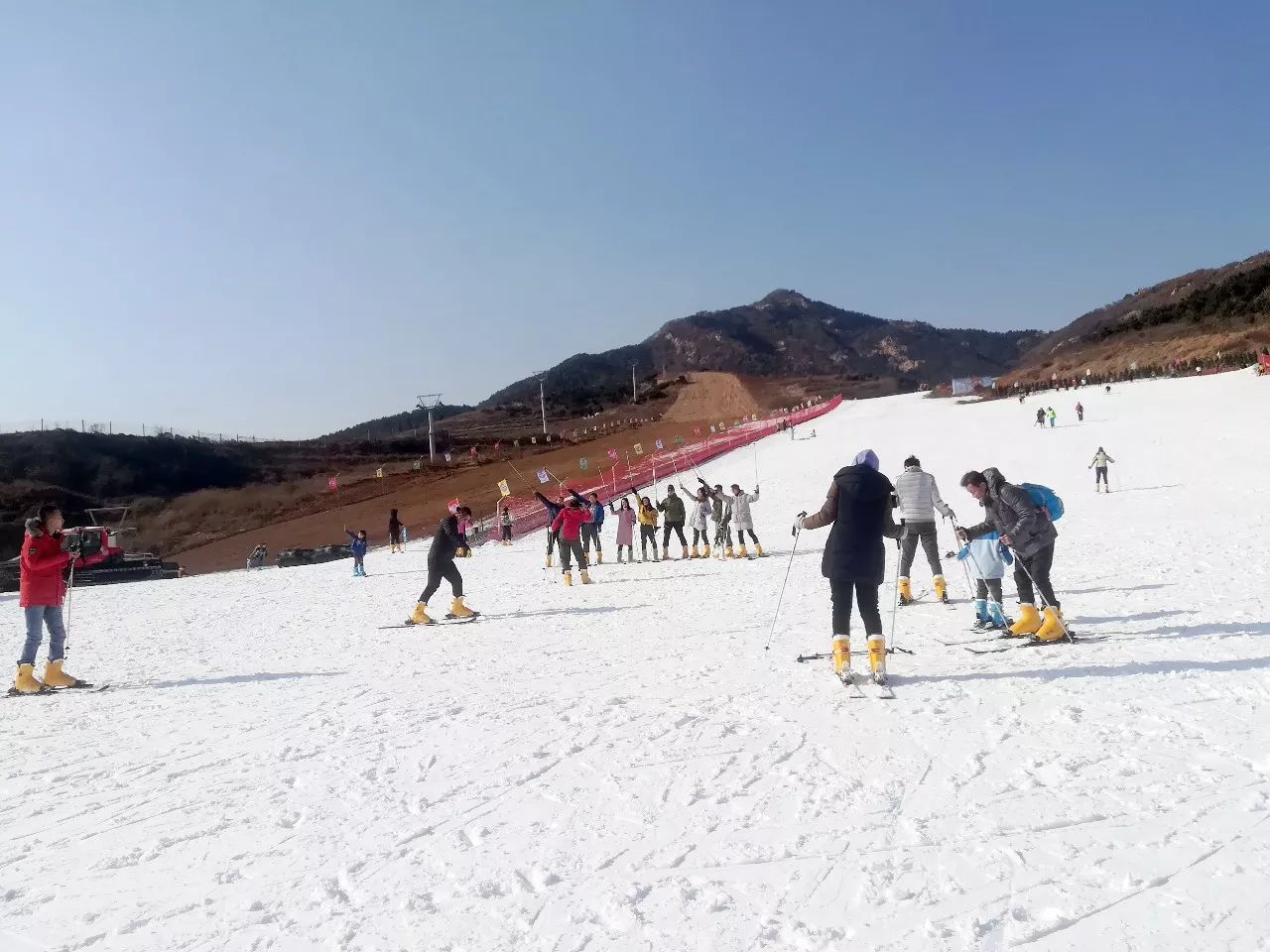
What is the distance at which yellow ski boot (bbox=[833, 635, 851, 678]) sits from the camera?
609cm

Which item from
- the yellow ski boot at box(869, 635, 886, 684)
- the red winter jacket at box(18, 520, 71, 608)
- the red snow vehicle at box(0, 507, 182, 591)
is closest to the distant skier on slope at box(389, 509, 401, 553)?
the red snow vehicle at box(0, 507, 182, 591)

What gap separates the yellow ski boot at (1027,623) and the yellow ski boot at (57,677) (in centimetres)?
912

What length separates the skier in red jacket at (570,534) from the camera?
46.2ft

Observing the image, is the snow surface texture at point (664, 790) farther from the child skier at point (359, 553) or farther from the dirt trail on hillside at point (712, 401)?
the dirt trail on hillside at point (712, 401)

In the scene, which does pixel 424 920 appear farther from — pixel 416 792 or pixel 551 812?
pixel 416 792

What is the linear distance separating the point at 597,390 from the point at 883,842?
12071 cm

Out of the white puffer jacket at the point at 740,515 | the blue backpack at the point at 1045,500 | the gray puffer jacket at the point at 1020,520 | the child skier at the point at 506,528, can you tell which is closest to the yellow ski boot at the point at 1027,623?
the gray puffer jacket at the point at 1020,520

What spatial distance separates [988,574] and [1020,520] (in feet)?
3.15

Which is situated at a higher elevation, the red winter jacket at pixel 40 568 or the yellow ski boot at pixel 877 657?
the red winter jacket at pixel 40 568

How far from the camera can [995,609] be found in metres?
7.88

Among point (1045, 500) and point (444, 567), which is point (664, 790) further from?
point (444, 567)

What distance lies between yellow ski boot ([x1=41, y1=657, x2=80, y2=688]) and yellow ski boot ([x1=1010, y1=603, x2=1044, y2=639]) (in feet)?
29.9

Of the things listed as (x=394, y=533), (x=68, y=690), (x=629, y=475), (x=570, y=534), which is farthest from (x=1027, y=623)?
(x=629, y=475)

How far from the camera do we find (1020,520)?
705 cm
